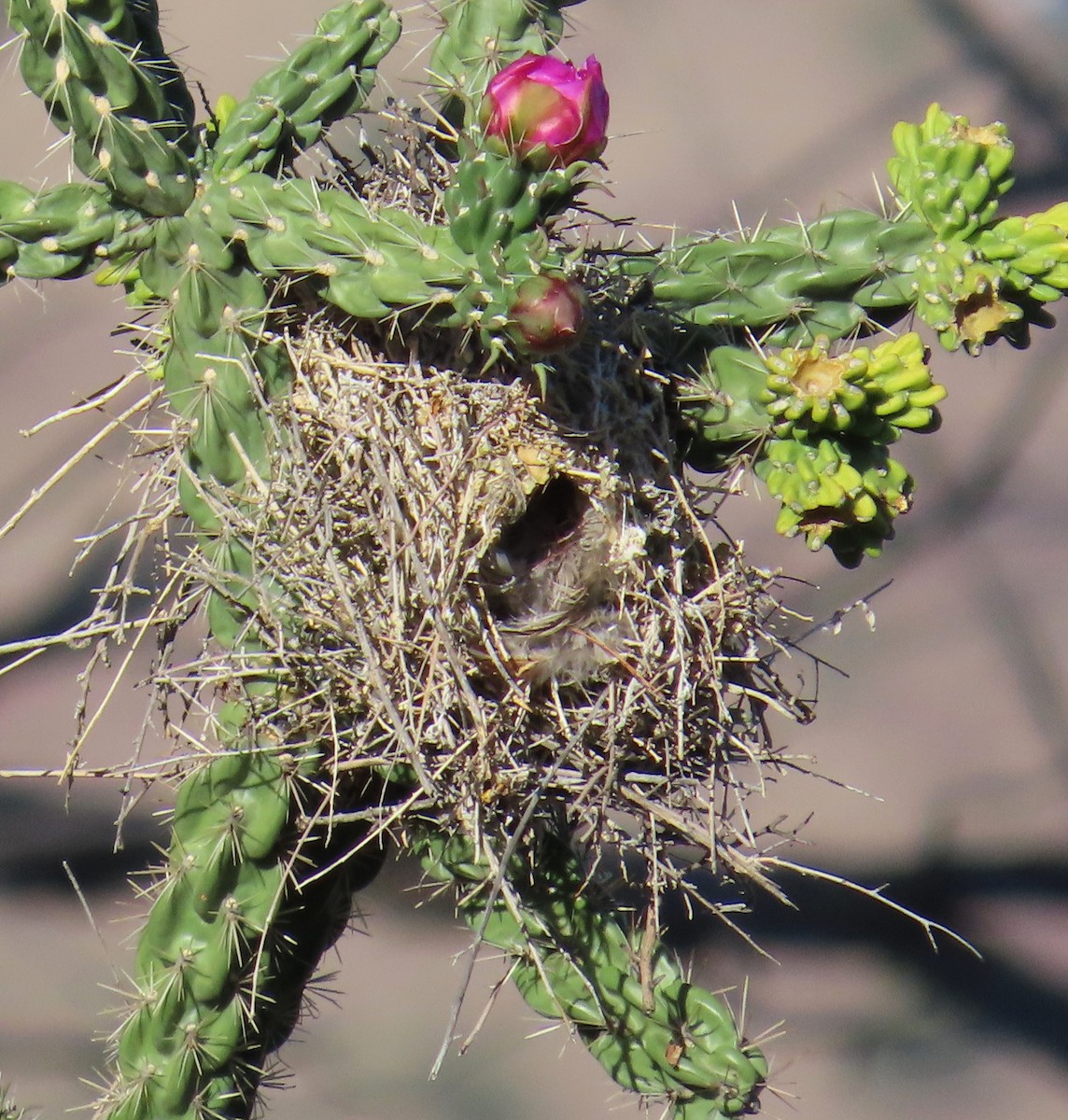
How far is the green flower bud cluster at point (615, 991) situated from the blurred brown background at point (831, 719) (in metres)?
1.15

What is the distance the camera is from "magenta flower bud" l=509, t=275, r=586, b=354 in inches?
35.0

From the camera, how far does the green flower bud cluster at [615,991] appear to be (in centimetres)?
127

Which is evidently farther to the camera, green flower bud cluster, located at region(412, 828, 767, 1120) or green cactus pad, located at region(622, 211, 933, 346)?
green flower bud cluster, located at region(412, 828, 767, 1120)

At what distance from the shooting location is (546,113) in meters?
0.87

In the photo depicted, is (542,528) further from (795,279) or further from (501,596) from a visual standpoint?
(795,279)

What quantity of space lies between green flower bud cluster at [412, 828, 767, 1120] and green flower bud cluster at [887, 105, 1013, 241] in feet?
2.16

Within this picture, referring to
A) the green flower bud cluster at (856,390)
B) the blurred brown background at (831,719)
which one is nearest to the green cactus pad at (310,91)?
the green flower bud cluster at (856,390)

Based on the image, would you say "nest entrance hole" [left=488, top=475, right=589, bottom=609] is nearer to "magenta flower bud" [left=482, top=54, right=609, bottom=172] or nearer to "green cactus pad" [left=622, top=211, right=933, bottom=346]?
"green cactus pad" [left=622, top=211, right=933, bottom=346]

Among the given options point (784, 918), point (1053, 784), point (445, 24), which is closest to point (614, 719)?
point (445, 24)

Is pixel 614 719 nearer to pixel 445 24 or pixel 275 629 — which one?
pixel 275 629

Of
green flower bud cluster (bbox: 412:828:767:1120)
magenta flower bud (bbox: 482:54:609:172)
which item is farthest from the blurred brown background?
magenta flower bud (bbox: 482:54:609:172)

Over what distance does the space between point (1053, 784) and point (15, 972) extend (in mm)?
1952

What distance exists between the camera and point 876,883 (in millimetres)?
2494

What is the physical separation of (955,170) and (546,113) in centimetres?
39
